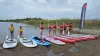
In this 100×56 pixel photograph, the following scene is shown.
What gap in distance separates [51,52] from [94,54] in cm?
375

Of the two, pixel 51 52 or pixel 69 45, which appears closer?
pixel 51 52

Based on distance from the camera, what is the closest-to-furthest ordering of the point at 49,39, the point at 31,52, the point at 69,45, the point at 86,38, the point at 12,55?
the point at 12,55 < the point at 31,52 < the point at 69,45 < the point at 49,39 < the point at 86,38

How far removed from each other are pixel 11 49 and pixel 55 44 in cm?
495

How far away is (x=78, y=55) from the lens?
50.0 feet

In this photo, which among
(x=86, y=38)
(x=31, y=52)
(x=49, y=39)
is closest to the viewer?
(x=31, y=52)

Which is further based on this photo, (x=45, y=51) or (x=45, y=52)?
(x=45, y=51)

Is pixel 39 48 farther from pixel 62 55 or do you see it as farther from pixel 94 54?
pixel 94 54

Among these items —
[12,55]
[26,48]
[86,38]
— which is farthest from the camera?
[86,38]

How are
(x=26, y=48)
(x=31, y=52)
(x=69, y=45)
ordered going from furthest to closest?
(x=69, y=45)
(x=26, y=48)
(x=31, y=52)

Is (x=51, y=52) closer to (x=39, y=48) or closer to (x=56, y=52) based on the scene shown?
(x=56, y=52)

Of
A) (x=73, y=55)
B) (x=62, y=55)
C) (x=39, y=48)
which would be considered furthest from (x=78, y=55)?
Answer: (x=39, y=48)

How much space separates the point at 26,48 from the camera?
17219 millimetres

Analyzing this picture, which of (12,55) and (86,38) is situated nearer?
(12,55)

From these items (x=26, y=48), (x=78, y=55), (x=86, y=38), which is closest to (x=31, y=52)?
(x=26, y=48)
